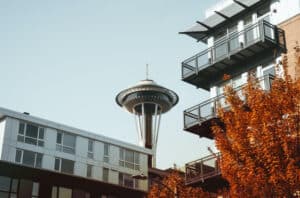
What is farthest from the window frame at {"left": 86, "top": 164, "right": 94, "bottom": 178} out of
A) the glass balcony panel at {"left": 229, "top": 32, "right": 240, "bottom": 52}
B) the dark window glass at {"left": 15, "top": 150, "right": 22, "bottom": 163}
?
the glass balcony panel at {"left": 229, "top": 32, "right": 240, "bottom": 52}

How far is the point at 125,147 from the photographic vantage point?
63.3 m

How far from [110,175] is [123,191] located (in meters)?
2.49

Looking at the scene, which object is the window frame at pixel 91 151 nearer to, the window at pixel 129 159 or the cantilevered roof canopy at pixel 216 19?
the window at pixel 129 159

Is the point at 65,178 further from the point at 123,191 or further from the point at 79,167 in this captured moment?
the point at 123,191

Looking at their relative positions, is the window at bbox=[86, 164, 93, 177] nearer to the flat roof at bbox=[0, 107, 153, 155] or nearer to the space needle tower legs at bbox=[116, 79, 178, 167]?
the flat roof at bbox=[0, 107, 153, 155]

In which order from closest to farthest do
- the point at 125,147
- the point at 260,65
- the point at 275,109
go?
the point at 275,109 → the point at 260,65 → the point at 125,147

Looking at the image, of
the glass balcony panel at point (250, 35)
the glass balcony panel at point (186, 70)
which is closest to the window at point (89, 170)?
the glass balcony panel at point (186, 70)

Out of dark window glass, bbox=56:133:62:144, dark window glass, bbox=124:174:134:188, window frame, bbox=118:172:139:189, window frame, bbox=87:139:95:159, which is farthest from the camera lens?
dark window glass, bbox=124:174:134:188

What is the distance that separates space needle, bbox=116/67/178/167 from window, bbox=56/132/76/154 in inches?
1381

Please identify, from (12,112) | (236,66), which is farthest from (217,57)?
(12,112)

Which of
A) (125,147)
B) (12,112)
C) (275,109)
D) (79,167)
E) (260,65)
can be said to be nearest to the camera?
(275,109)

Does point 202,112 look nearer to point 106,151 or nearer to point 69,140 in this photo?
point 69,140

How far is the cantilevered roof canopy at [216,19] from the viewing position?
31.1 meters

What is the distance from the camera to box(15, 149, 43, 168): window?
51.7 metres
